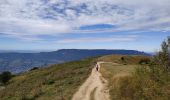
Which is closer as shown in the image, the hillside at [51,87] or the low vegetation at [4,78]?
the hillside at [51,87]

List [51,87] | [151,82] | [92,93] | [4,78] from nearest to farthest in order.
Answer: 1. [151,82]
2. [92,93]
3. [51,87]
4. [4,78]

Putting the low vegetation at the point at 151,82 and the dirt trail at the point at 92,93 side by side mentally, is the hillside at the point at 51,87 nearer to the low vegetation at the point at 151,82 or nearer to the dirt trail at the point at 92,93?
the dirt trail at the point at 92,93

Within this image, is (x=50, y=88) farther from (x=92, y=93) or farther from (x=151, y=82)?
(x=151, y=82)

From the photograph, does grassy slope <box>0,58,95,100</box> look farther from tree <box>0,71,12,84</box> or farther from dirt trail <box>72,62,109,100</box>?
tree <box>0,71,12,84</box>

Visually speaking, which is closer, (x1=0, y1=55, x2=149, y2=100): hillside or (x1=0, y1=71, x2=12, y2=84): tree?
(x1=0, y1=55, x2=149, y2=100): hillside

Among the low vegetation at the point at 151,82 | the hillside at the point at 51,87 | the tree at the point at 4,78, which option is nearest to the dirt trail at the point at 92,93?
the hillside at the point at 51,87

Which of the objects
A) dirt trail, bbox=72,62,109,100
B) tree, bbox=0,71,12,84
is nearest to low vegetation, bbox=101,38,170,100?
dirt trail, bbox=72,62,109,100

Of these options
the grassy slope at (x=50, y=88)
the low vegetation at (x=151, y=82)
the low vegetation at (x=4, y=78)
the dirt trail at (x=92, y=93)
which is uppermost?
the low vegetation at (x=151, y=82)

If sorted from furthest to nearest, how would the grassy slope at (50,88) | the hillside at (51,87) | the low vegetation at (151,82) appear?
the hillside at (51,87)
the grassy slope at (50,88)
the low vegetation at (151,82)

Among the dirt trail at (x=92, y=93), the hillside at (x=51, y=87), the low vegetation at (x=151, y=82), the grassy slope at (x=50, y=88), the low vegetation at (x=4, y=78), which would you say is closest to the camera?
the low vegetation at (x=151, y=82)

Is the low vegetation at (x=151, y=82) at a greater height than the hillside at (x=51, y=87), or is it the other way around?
the low vegetation at (x=151, y=82)

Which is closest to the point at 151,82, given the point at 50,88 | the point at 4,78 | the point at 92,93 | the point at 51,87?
the point at 92,93

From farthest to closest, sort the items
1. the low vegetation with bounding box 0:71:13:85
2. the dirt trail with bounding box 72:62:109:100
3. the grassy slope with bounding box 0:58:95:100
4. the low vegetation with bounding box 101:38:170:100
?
1. the low vegetation with bounding box 0:71:13:85
2. the grassy slope with bounding box 0:58:95:100
3. the dirt trail with bounding box 72:62:109:100
4. the low vegetation with bounding box 101:38:170:100

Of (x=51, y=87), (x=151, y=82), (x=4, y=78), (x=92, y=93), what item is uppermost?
(x=151, y=82)
